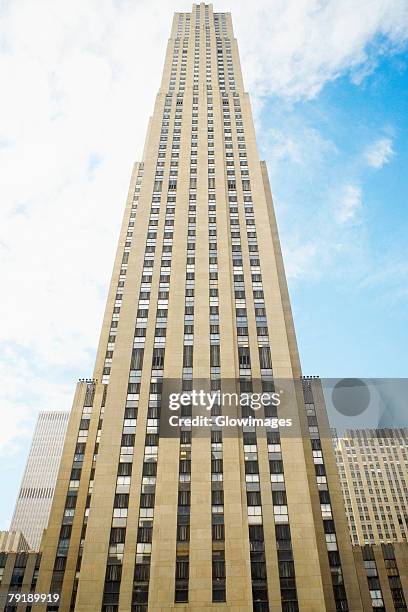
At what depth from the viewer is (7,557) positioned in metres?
56.6

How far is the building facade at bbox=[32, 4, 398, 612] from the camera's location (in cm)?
4203

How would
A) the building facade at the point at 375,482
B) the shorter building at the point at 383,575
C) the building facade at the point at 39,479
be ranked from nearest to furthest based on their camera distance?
1. the shorter building at the point at 383,575
2. the building facade at the point at 375,482
3. the building facade at the point at 39,479

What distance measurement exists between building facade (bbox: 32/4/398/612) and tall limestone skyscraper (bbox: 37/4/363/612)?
0.14 metres

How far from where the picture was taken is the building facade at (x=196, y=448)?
1655 inches

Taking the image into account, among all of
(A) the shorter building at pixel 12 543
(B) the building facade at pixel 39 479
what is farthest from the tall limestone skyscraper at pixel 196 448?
(B) the building facade at pixel 39 479

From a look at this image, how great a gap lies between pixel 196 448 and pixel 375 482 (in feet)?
348

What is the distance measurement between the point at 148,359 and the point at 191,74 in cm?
7963

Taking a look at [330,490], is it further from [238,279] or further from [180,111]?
[180,111]

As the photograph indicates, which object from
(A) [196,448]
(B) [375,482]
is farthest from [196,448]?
(B) [375,482]

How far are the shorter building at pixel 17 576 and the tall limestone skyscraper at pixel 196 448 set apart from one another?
506 cm
